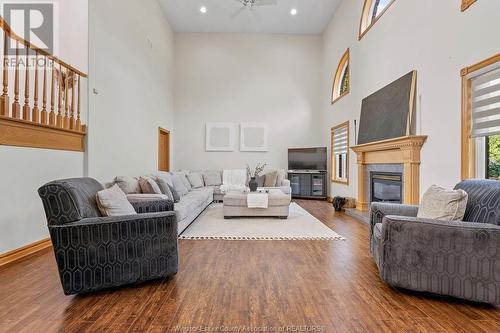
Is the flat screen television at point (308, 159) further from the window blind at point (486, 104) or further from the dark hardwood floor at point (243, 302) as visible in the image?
the dark hardwood floor at point (243, 302)

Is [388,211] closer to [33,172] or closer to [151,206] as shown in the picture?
[151,206]

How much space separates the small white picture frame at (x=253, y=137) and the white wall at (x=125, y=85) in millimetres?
2487

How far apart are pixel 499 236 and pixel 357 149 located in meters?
3.80

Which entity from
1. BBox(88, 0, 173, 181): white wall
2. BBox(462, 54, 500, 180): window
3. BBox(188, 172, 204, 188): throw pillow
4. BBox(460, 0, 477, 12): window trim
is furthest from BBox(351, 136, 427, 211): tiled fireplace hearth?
BBox(88, 0, 173, 181): white wall

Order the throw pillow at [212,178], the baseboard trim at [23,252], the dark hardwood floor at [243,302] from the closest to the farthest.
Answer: the dark hardwood floor at [243,302] < the baseboard trim at [23,252] < the throw pillow at [212,178]

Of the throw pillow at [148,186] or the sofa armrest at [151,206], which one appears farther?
the throw pillow at [148,186]

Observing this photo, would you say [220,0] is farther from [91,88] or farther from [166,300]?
[166,300]

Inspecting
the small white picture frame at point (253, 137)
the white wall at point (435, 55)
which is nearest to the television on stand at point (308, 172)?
the small white picture frame at point (253, 137)

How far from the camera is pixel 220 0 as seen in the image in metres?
6.85

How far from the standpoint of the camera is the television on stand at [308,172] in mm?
8016

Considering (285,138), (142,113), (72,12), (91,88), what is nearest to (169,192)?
(91,88)

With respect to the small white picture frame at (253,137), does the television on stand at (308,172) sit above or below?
below

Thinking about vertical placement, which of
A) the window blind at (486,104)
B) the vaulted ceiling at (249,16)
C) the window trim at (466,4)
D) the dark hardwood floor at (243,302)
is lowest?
the dark hardwood floor at (243,302)

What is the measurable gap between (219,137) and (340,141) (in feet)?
12.0
